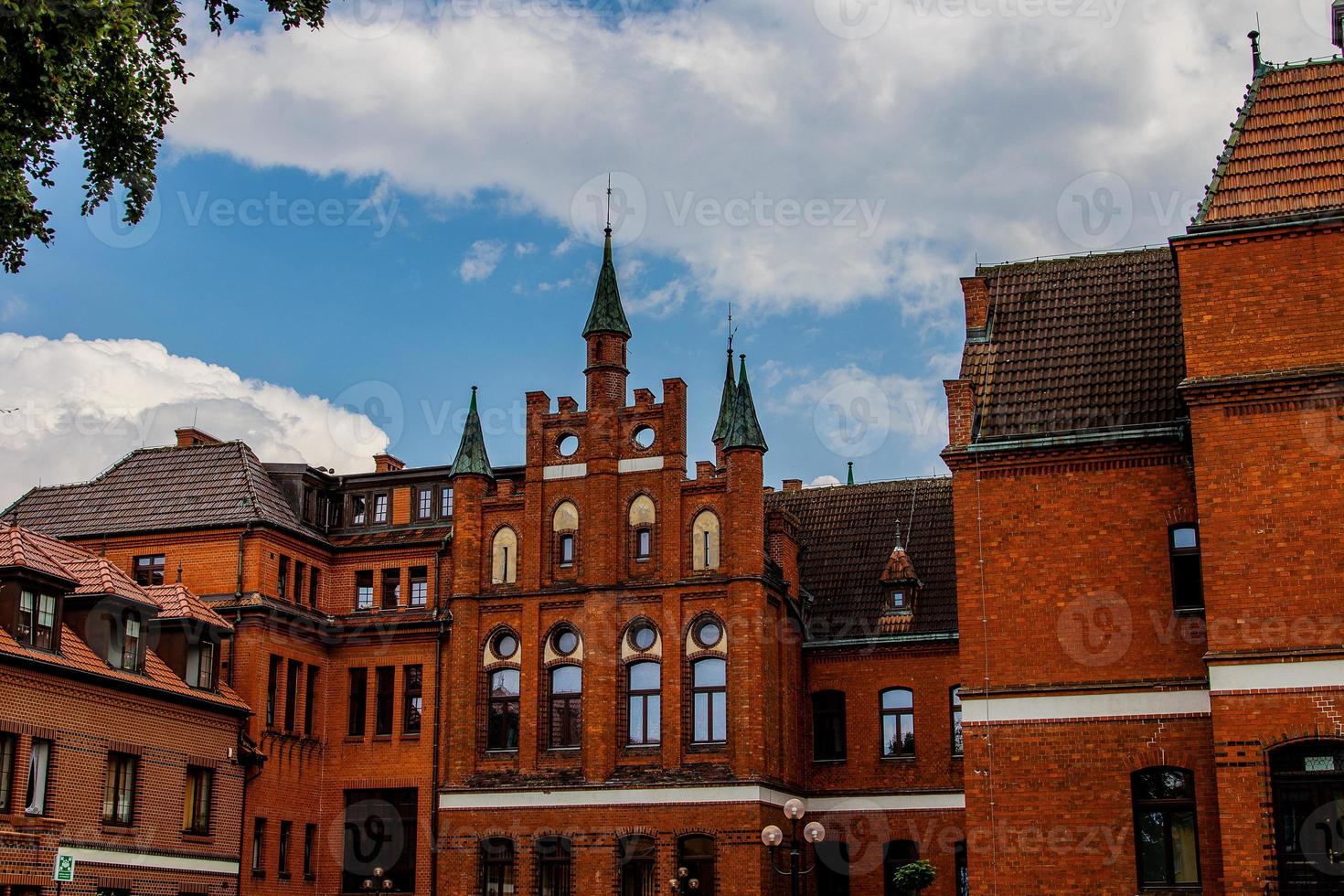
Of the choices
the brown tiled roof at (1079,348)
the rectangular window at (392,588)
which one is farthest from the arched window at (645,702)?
the brown tiled roof at (1079,348)

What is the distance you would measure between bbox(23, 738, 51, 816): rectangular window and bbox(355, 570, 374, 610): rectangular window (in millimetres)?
13947

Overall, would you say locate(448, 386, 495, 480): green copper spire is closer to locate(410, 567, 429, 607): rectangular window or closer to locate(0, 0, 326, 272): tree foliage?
locate(410, 567, 429, 607): rectangular window

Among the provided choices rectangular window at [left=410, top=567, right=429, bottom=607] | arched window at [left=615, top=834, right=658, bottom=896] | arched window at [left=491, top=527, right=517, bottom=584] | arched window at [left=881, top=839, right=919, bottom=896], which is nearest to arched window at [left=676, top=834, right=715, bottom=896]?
arched window at [left=615, top=834, right=658, bottom=896]

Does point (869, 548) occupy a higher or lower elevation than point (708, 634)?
higher

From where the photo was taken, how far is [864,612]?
44.6 m

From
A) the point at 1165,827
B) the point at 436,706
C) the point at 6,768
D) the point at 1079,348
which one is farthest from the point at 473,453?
the point at 1165,827

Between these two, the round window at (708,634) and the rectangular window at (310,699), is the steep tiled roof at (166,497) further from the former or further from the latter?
the round window at (708,634)

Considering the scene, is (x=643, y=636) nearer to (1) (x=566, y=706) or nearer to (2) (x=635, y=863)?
(1) (x=566, y=706)

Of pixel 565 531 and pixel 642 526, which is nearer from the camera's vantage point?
pixel 642 526

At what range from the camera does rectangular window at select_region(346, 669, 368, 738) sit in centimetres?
4547

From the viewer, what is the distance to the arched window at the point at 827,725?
1722 inches

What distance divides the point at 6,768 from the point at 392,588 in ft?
50.6

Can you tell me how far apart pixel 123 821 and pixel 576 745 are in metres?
11.7

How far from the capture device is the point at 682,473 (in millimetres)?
42219
